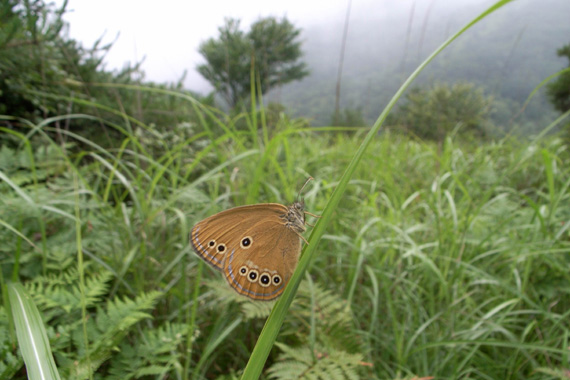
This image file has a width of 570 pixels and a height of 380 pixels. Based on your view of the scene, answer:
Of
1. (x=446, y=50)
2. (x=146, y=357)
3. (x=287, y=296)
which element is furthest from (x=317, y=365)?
(x=446, y=50)

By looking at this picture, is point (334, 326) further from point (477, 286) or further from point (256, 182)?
point (477, 286)

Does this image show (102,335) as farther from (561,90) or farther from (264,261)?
(561,90)

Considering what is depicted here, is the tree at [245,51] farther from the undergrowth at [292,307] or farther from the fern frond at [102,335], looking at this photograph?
the fern frond at [102,335]

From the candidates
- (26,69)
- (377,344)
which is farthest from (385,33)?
(377,344)

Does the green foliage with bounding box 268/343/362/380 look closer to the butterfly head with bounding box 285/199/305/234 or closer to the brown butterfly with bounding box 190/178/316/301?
the brown butterfly with bounding box 190/178/316/301

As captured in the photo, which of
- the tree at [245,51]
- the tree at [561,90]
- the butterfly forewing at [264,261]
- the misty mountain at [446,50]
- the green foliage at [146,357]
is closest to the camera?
the butterfly forewing at [264,261]

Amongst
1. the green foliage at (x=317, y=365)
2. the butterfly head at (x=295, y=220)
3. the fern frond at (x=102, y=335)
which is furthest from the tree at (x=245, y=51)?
the green foliage at (x=317, y=365)
